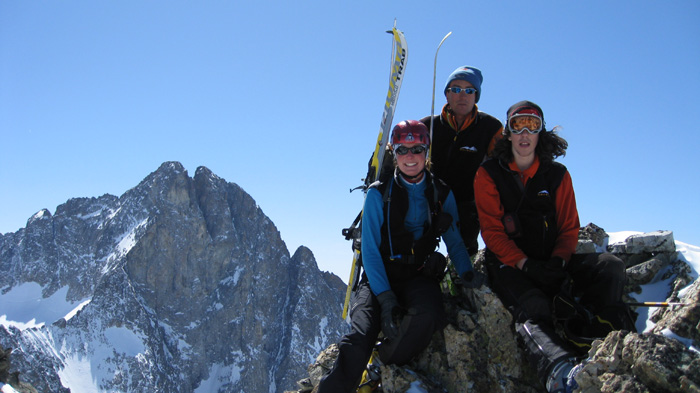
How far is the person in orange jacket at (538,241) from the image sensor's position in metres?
4.86

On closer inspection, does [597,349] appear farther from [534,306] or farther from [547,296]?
[547,296]

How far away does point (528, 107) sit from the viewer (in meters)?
5.47

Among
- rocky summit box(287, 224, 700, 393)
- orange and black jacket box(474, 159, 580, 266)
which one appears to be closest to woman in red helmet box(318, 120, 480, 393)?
rocky summit box(287, 224, 700, 393)

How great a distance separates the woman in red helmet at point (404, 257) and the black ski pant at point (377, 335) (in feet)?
0.03

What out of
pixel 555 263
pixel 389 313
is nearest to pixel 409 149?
pixel 389 313

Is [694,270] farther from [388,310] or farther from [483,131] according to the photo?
[388,310]

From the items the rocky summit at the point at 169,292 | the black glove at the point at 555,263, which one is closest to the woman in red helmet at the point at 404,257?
the black glove at the point at 555,263

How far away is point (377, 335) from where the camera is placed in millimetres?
5203

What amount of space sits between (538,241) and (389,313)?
1966mm

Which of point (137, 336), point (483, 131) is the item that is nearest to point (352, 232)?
point (483, 131)

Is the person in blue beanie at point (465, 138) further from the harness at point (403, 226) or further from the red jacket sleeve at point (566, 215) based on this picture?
the red jacket sleeve at point (566, 215)

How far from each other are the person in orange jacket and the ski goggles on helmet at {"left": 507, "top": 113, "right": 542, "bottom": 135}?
1cm

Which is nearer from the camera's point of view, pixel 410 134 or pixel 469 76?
pixel 410 134

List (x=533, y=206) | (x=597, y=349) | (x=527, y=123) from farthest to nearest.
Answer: (x=533, y=206) → (x=527, y=123) → (x=597, y=349)
